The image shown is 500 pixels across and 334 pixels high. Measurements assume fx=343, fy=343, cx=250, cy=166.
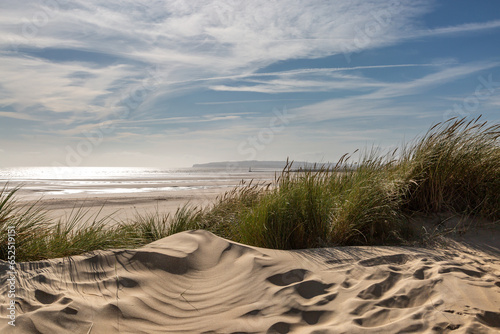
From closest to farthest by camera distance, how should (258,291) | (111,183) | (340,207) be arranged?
(258,291) → (340,207) → (111,183)

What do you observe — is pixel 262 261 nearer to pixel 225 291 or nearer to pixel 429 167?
pixel 225 291

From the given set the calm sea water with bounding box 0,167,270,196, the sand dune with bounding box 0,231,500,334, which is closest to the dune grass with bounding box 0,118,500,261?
the sand dune with bounding box 0,231,500,334

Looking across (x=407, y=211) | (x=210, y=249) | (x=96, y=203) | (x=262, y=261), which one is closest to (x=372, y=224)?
(x=407, y=211)

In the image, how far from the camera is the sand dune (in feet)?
8.67

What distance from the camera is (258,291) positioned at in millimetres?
3193

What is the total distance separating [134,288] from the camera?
10.6ft

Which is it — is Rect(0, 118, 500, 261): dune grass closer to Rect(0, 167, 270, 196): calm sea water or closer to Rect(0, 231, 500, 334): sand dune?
Rect(0, 231, 500, 334): sand dune

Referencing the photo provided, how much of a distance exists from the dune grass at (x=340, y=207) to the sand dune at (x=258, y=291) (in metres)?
0.52

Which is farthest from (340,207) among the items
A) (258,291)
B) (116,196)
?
(116,196)

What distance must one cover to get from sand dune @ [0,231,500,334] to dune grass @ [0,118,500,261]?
1.69ft

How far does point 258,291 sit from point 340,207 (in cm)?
197

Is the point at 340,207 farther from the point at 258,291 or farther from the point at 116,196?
the point at 116,196

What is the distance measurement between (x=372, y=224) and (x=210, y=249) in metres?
2.22

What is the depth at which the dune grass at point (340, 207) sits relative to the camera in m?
4.21
